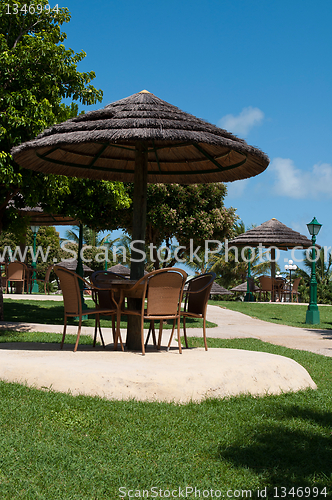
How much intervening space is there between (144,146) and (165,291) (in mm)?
1975

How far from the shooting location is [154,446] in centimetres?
326

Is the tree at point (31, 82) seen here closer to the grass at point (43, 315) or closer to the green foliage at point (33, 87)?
the green foliage at point (33, 87)

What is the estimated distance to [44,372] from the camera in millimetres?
4340

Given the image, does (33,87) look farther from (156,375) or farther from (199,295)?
(156,375)

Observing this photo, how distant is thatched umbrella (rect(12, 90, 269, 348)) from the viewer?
206 inches

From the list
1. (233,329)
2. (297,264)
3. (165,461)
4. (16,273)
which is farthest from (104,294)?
(297,264)

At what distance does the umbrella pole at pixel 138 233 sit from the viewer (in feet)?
20.2

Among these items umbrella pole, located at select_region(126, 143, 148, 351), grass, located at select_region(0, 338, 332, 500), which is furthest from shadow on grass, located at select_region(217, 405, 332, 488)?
umbrella pole, located at select_region(126, 143, 148, 351)

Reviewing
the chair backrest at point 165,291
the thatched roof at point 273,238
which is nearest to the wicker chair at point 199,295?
the chair backrest at point 165,291

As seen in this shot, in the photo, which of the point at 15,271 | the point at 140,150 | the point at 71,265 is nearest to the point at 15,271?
the point at 15,271

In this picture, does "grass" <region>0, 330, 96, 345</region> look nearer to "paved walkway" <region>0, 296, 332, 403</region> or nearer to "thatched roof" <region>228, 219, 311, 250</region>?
"paved walkway" <region>0, 296, 332, 403</region>

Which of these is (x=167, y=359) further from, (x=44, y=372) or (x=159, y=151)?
(x=159, y=151)

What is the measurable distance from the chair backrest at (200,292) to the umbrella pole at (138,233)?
0.73 meters

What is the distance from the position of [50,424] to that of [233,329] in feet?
28.1
